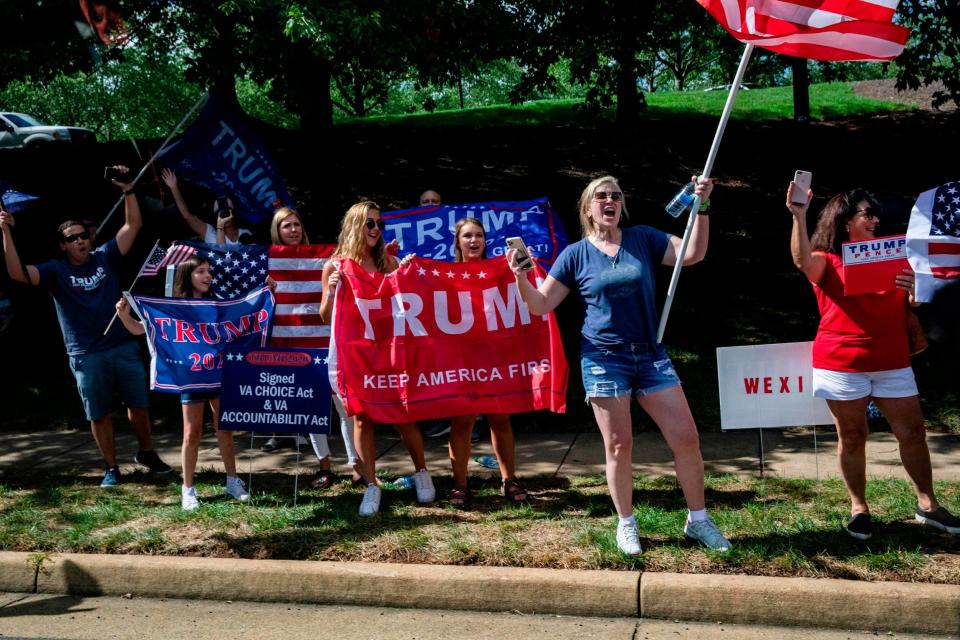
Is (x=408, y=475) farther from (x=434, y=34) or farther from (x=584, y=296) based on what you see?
(x=434, y=34)

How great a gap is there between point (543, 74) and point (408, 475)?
843 centimetres

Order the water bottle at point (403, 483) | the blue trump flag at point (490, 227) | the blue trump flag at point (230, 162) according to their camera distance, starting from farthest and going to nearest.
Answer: the blue trump flag at point (230, 162) → the blue trump flag at point (490, 227) → the water bottle at point (403, 483)

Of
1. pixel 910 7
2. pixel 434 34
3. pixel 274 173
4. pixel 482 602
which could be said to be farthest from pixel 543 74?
pixel 482 602

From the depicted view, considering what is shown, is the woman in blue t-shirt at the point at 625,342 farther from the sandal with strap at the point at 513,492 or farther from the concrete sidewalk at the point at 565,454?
the concrete sidewalk at the point at 565,454

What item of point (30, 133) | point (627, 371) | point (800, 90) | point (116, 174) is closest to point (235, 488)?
point (116, 174)

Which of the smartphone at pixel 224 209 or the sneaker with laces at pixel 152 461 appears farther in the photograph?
the smartphone at pixel 224 209

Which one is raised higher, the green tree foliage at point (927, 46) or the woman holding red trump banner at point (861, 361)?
the green tree foliage at point (927, 46)

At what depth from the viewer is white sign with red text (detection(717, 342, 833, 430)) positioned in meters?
6.45

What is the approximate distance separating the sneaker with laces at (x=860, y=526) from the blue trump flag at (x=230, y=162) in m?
5.30

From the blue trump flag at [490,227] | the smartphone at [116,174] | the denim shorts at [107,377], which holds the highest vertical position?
the smartphone at [116,174]

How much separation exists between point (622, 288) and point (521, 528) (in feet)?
5.10

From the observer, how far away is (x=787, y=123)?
17.5 m

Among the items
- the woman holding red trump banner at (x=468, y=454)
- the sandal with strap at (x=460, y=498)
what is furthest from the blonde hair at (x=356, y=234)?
the sandal with strap at (x=460, y=498)

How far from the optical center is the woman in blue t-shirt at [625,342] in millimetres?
5078
